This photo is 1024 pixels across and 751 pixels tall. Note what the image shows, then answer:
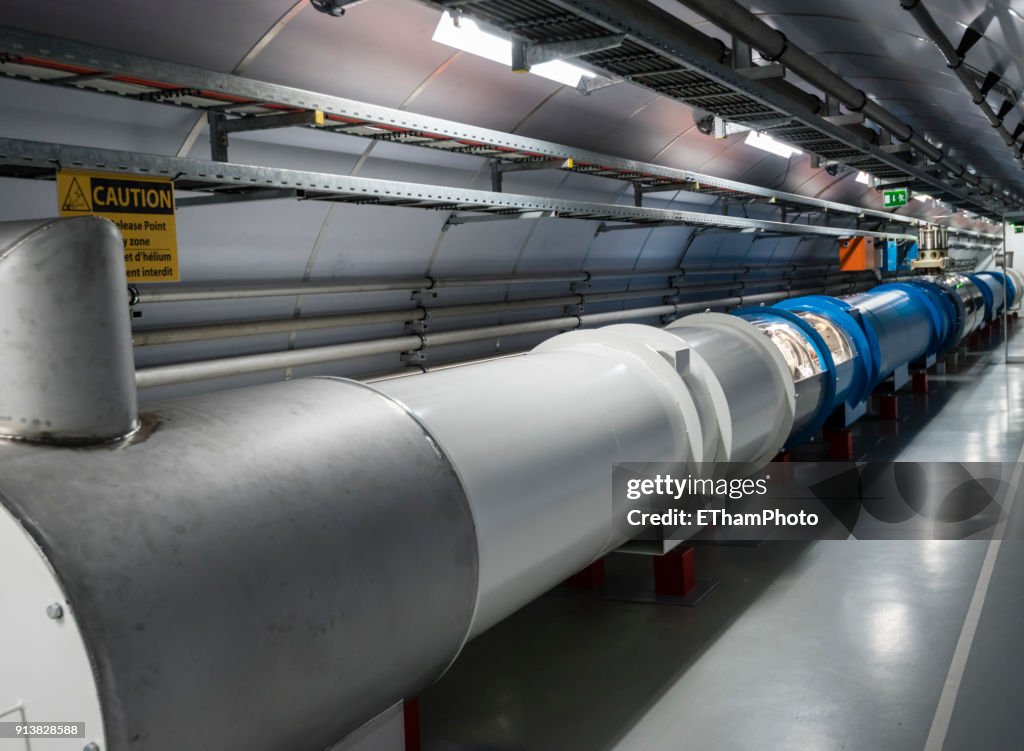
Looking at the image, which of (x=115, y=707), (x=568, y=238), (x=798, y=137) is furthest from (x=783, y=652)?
(x=568, y=238)

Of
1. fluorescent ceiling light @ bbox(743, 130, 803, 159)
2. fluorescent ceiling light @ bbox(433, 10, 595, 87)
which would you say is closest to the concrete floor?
fluorescent ceiling light @ bbox(433, 10, 595, 87)

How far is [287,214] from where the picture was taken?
5.64m

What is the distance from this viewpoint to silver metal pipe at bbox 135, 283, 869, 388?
4.93 m

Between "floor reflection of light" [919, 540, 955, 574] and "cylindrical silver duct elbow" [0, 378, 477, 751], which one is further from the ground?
"cylindrical silver duct elbow" [0, 378, 477, 751]

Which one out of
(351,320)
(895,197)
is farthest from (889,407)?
(351,320)

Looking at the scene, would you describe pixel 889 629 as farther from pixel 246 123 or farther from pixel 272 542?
pixel 246 123

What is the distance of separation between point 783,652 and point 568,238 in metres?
5.43

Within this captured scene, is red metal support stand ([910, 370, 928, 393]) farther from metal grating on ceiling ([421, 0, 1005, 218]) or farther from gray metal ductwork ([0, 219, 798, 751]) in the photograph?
gray metal ductwork ([0, 219, 798, 751])

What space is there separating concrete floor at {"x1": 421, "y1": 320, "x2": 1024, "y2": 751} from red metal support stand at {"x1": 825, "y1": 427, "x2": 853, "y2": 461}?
7.07ft

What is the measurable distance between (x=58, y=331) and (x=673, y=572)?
11.9ft

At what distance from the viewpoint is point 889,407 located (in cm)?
1004

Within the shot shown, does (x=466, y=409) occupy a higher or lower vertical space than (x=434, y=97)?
Result: lower

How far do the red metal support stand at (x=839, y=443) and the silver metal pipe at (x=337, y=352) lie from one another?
2545 millimetres

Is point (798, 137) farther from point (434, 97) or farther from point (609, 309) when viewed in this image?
point (609, 309)
